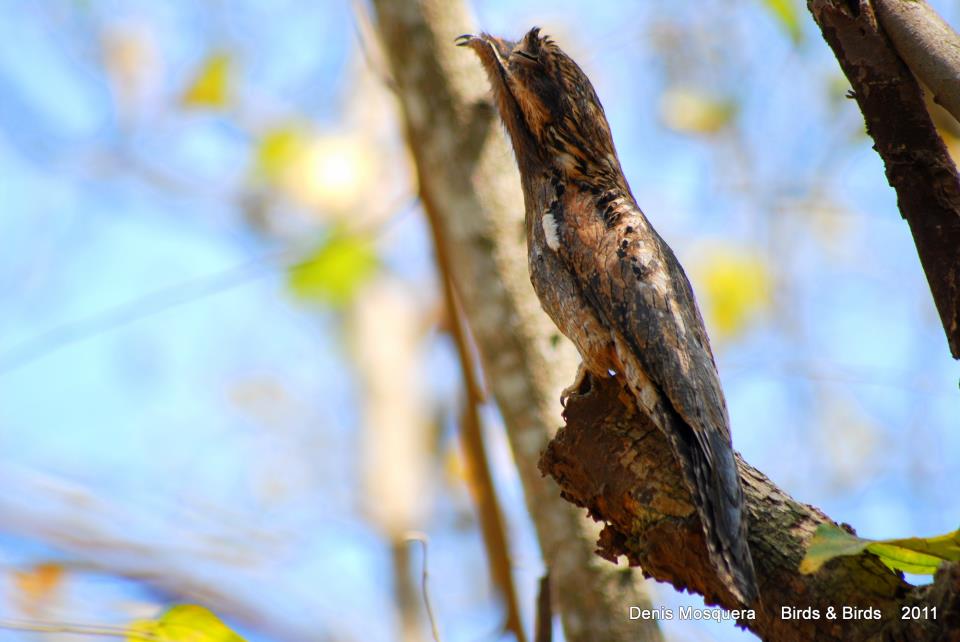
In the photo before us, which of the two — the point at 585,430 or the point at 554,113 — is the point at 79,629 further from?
the point at 554,113

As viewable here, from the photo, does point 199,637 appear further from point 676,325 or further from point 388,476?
point 388,476

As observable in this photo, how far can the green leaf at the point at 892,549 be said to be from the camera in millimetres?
2139

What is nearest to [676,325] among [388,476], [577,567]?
[577,567]

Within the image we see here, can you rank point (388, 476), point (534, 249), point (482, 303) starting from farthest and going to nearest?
point (388, 476)
point (482, 303)
point (534, 249)

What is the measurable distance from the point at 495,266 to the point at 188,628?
2.26m

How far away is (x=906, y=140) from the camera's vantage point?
243 centimetres

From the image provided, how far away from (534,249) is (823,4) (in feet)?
4.45

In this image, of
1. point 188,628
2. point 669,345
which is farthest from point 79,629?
point 669,345

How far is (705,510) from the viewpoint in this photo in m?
2.43

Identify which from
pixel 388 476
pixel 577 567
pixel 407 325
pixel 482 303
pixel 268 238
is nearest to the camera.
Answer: pixel 577 567

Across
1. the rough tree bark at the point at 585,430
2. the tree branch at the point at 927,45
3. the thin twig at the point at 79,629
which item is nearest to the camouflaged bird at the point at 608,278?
the rough tree bark at the point at 585,430

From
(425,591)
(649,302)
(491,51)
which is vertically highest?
(491,51)

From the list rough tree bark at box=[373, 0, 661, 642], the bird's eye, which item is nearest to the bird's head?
the bird's eye

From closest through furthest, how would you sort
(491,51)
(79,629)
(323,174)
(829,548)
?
(829,548), (79,629), (491,51), (323,174)
